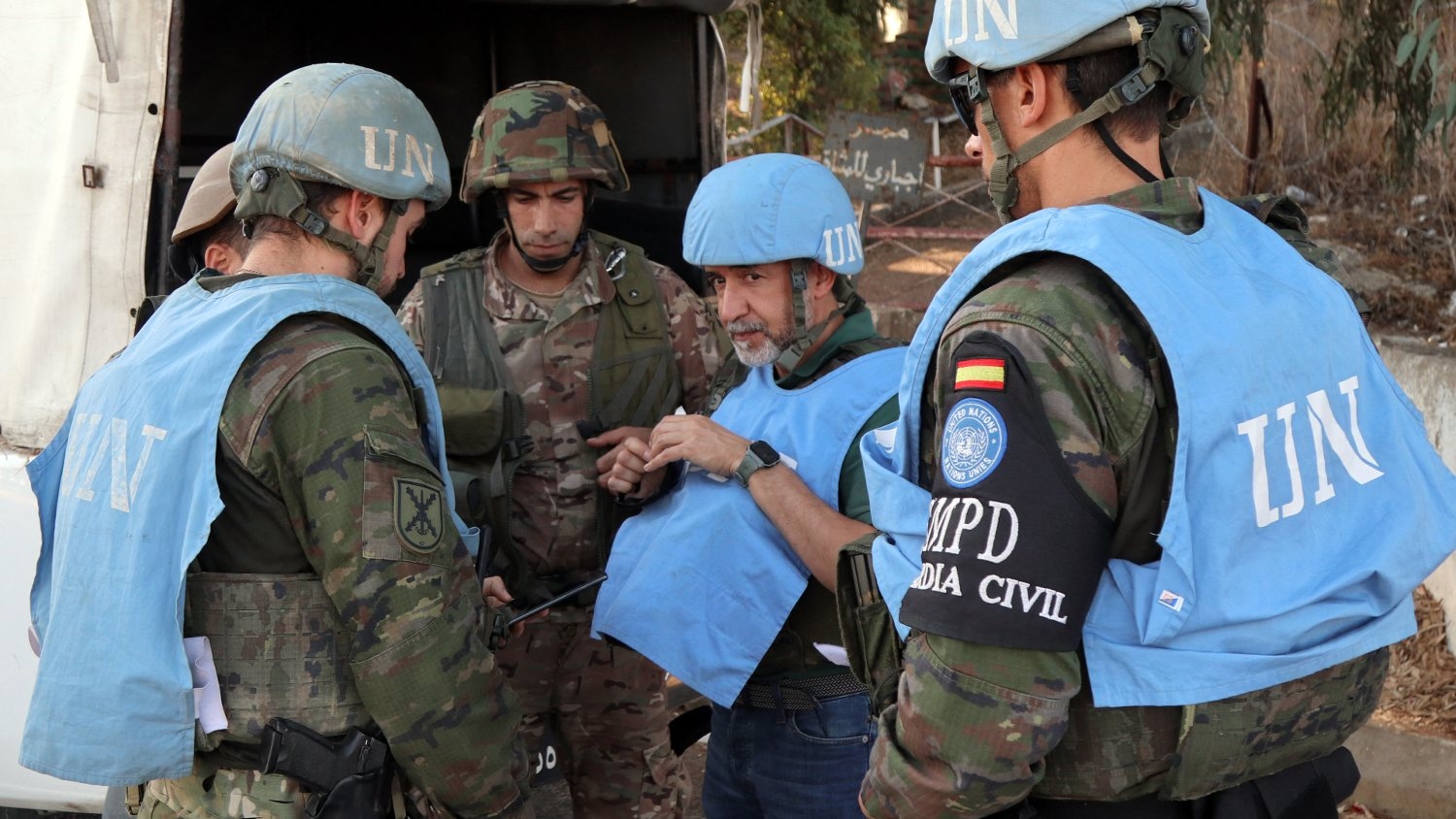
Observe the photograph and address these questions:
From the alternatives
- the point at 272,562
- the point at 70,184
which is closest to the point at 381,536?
the point at 272,562

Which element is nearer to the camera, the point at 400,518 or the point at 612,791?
the point at 400,518

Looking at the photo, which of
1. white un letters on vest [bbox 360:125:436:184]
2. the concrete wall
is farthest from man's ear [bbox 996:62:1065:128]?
the concrete wall

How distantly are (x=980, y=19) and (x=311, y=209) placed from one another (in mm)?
1139

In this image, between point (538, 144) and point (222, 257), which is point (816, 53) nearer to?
point (538, 144)

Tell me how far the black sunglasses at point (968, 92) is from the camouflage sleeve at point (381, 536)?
0.95m

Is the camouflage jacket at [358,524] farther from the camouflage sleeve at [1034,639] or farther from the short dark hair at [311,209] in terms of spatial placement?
the camouflage sleeve at [1034,639]

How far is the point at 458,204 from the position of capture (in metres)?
5.71

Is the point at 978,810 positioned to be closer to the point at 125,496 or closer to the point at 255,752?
the point at 255,752

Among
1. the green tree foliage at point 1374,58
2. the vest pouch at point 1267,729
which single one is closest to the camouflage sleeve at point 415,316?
the vest pouch at point 1267,729

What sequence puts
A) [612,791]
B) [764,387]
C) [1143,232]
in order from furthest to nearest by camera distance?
1. [612,791]
2. [764,387]
3. [1143,232]

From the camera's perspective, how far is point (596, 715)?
10.9 feet

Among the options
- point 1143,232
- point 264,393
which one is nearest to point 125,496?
point 264,393

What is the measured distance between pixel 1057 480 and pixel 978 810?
0.40 metres

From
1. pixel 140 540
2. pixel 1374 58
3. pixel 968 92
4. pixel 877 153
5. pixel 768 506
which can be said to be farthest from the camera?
pixel 877 153
